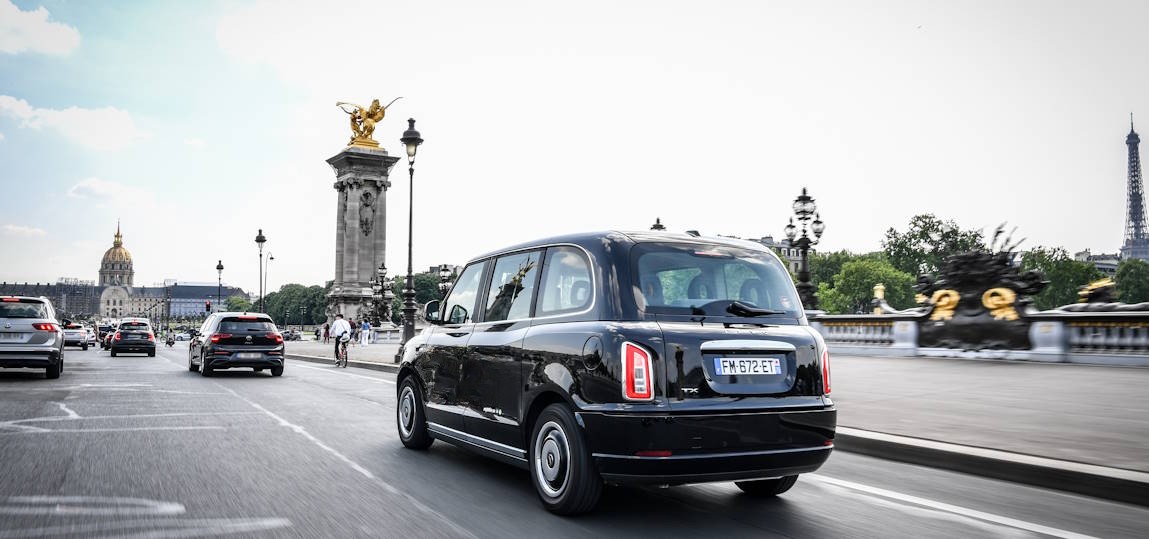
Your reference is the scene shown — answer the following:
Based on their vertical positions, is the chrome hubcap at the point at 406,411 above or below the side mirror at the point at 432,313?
below

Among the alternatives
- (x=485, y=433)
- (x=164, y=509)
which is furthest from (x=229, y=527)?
(x=485, y=433)

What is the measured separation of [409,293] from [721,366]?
83.8 feet

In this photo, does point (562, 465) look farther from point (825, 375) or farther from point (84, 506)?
point (84, 506)

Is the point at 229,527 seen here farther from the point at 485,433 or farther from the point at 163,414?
the point at 163,414

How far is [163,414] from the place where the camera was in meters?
10.7

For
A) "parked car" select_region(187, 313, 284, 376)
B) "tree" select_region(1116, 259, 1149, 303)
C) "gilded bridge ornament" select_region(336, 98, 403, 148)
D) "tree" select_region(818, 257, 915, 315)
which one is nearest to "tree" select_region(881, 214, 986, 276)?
"tree" select_region(818, 257, 915, 315)

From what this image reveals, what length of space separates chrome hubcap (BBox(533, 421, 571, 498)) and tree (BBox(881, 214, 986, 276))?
9079 centimetres

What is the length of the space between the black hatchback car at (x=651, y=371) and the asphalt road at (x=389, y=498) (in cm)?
33

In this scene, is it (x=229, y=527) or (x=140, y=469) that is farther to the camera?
(x=140, y=469)

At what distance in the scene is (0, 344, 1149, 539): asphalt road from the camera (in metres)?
4.86

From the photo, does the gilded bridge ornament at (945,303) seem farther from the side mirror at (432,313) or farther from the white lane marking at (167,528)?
the white lane marking at (167,528)

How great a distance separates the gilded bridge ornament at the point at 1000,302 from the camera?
1986 centimetres

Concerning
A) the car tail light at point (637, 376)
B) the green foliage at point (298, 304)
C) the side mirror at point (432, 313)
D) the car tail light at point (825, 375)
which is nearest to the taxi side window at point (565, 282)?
the car tail light at point (637, 376)

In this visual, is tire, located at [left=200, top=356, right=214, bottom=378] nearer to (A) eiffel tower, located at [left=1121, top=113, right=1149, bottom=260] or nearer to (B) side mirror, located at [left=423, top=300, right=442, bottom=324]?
(B) side mirror, located at [left=423, top=300, right=442, bottom=324]
